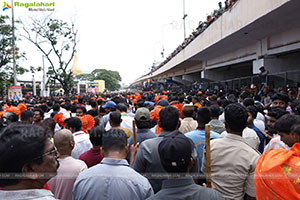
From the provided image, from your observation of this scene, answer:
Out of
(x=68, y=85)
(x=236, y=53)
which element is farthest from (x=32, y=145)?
(x=68, y=85)

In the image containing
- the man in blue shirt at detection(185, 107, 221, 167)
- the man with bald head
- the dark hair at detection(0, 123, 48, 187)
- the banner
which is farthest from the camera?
the banner

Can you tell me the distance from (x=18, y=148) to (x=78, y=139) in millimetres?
2972

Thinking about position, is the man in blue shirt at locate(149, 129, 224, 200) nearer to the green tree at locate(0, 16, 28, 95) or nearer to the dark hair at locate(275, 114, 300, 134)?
the dark hair at locate(275, 114, 300, 134)

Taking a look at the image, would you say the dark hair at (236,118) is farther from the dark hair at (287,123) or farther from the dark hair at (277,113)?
the dark hair at (277,113)

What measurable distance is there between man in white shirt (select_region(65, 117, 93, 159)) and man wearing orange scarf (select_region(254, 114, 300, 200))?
9.57 ft

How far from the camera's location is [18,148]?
156cm

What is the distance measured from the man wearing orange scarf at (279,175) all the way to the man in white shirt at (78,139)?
292cm

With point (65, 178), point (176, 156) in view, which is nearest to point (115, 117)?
point (65, 178)

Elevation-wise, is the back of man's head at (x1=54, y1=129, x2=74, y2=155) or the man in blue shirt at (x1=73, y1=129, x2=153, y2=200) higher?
the back of man's head at (x1=54, y1=129, x2=74, y2=155)

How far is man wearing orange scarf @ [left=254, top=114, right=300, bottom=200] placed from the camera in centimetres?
199

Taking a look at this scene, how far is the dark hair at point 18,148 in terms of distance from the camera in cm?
153

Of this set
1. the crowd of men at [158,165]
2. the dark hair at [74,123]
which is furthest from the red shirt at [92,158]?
the dark hair at [74,123]

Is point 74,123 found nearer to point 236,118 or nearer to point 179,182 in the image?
point 236,118

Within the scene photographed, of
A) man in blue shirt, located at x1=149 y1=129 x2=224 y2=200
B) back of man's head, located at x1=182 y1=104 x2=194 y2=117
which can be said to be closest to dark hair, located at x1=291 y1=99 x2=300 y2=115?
back of man's head, located at x1=182 y1=104 x2=194 y2=117
